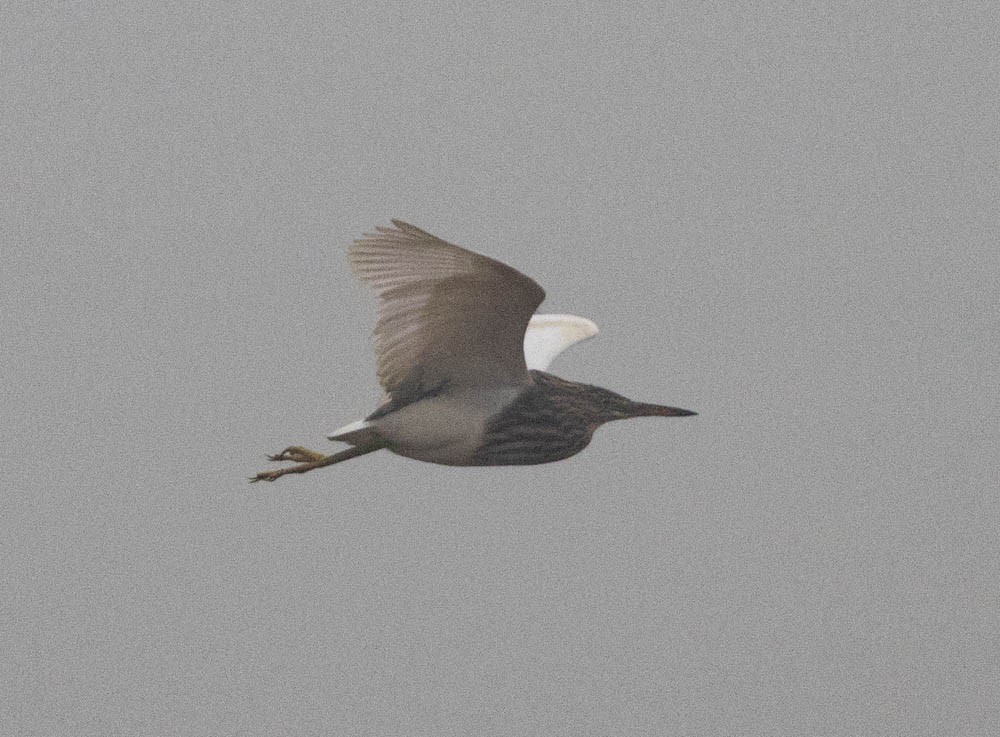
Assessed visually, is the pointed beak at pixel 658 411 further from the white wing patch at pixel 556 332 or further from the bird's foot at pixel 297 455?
the bird's foot at pixel 297 455

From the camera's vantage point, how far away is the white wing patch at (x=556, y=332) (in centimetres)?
1526

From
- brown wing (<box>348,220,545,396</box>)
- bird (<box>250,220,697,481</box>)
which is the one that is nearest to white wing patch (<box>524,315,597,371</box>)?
bird (<box>250,220,697,481</box>)

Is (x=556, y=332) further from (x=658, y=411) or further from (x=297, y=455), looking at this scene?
(x=297, y=455)

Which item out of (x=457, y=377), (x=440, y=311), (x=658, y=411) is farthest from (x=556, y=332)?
(x=440, y=311)

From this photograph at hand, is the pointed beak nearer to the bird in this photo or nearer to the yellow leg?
the bird

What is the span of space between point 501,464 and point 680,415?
1614 mm

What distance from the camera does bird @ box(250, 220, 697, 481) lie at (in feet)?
39.9

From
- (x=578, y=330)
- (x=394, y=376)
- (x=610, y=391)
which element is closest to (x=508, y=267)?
(x=394, y=376)

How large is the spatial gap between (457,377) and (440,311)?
2.30 ft

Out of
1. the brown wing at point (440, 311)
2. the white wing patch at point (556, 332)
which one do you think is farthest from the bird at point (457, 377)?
the white wing patch at point (556, 332)

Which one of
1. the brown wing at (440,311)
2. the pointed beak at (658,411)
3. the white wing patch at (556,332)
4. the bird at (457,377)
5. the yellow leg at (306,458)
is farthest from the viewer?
the white wing patch at (556,332)

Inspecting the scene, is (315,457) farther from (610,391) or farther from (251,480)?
(610,391)

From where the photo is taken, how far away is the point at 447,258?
12.0 metres

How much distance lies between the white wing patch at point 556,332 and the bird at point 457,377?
41.0 inches
